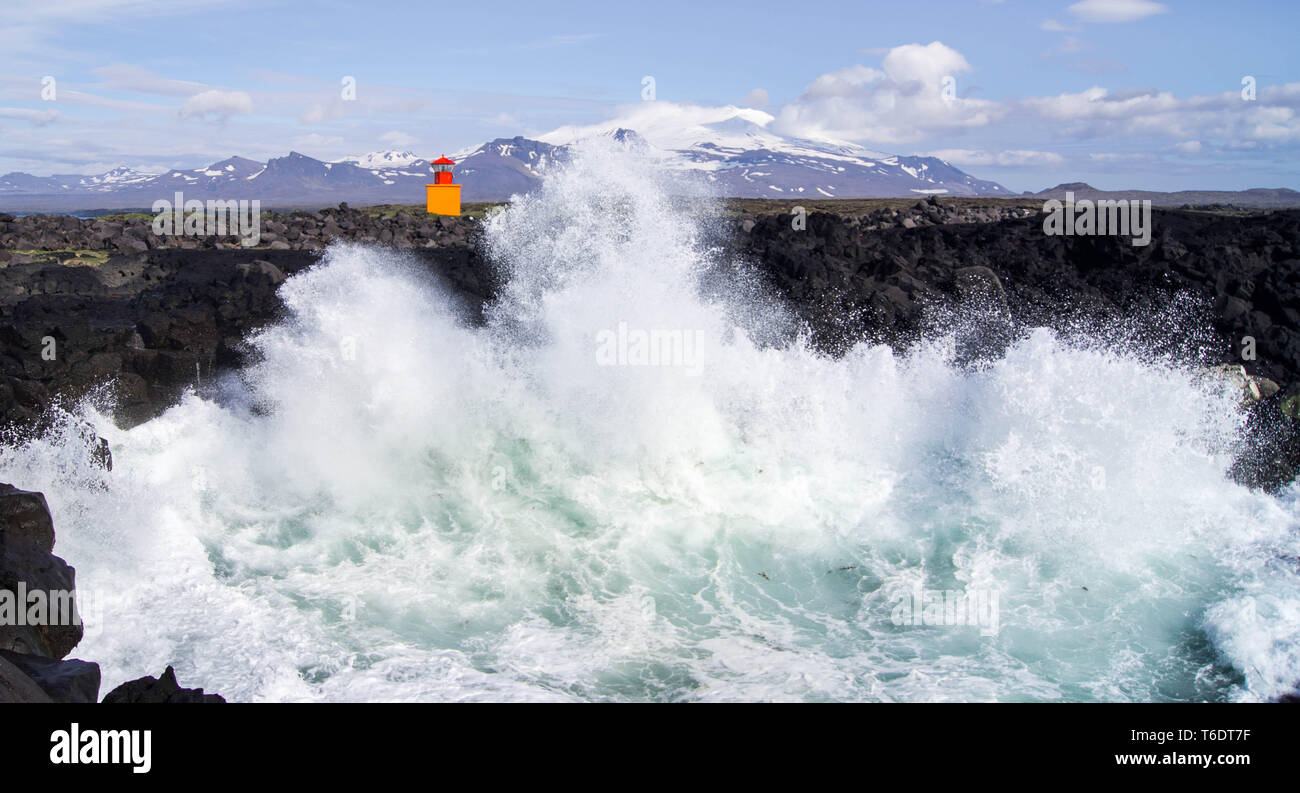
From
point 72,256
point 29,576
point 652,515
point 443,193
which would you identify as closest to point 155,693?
point 29,576

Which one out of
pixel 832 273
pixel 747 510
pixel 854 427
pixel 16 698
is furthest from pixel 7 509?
pixel 832 273

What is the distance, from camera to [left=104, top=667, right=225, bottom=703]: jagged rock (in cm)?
591

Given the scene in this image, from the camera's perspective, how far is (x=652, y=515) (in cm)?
1211

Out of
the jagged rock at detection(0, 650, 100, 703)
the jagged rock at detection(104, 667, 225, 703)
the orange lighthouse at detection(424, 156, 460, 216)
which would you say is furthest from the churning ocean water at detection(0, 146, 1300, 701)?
the orange lighthouse at detection(424, 156, 460, 216)

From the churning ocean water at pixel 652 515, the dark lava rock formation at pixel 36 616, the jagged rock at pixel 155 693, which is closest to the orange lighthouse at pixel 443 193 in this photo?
the churning ocean water at pixel 652 515

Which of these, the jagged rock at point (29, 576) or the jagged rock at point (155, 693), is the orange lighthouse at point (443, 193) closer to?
the jagged rock at point (29, 576)

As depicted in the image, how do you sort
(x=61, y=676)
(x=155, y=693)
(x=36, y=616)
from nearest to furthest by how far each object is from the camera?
(x=155, y=693) < (x=61, y=676) < (x=36, y=616)

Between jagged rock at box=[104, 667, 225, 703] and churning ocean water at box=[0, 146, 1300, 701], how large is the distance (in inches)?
66.9

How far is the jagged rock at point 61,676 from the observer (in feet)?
20.8

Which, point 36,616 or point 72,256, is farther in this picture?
point 72,256

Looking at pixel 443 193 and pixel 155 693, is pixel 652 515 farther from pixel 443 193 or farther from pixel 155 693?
pixel 443 193

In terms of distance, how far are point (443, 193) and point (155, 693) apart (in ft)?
129

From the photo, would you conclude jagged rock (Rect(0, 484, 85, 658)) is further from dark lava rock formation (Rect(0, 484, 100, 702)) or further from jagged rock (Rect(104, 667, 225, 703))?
jagged rock (Rect(104, 667, 225, 703))

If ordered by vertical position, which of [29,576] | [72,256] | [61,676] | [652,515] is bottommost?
[61,676]
